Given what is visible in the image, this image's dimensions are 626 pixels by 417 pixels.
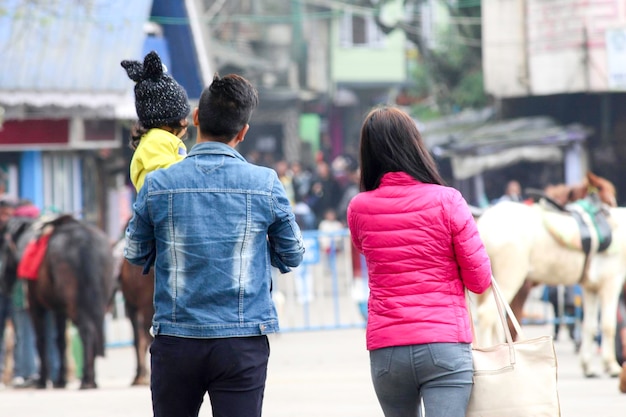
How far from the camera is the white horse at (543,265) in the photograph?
10.1 m

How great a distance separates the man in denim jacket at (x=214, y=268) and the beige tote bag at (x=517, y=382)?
0.81 metres

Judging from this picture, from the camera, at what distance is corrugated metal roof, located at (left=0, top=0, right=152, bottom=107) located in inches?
602

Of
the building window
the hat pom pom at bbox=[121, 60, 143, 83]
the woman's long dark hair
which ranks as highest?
the building window

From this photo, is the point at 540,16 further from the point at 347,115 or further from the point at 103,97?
the point at 347,115

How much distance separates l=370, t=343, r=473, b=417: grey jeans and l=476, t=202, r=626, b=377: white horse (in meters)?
5.61

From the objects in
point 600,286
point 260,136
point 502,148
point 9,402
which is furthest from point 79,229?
point 260,136

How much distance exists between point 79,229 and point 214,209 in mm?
7002

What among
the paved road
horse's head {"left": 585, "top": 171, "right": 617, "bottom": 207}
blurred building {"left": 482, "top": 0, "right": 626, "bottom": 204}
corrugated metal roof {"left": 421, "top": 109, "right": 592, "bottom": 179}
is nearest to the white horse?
horse's head {"left": 585, "top": 171, "right": 617, "bottom": 207}

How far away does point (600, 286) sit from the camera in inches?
420

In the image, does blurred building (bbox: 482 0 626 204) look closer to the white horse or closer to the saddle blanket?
the white horse

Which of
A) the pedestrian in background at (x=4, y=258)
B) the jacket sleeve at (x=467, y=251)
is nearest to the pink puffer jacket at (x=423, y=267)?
the jacket sleeve at (x=467, y=251)

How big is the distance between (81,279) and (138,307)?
1.78 ft

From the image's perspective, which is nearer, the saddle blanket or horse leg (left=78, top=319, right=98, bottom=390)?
horse leg (left=78, top=319, right=98, bottom=390)

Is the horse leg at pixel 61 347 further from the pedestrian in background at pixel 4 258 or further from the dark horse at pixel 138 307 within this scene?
the pedestrian in background at pixel 4 258
